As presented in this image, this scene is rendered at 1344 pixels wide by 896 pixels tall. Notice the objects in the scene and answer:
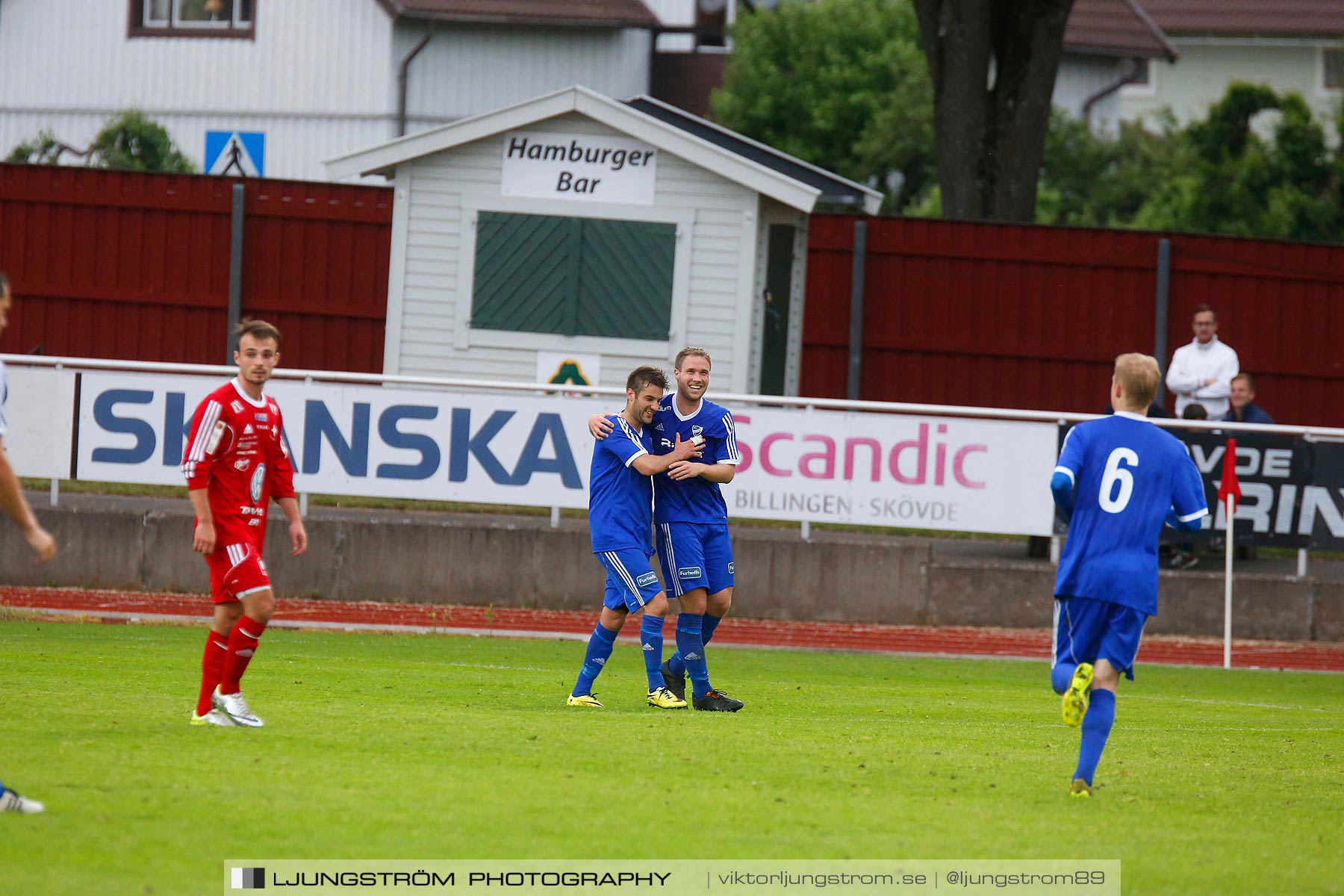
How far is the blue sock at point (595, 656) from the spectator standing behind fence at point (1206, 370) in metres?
9.31

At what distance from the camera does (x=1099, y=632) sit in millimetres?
6922

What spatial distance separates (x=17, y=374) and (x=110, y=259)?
6.00 m

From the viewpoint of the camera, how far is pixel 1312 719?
10.3m

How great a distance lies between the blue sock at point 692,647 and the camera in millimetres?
9234

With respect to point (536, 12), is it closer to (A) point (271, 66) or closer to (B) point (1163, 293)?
(A) point (271, 66)

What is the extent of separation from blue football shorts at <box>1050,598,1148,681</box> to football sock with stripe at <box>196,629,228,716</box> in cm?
394

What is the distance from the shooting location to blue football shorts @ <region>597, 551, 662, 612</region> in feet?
29.3

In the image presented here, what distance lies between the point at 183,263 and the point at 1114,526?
53.2 feet

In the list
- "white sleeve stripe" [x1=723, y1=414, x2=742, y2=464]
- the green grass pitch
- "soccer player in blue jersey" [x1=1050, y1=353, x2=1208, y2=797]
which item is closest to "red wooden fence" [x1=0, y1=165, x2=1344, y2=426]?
the green grass pitch

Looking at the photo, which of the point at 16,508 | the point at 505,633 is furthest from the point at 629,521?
the point at 505,633

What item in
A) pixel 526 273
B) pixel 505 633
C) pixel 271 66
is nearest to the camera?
pixel 505 633

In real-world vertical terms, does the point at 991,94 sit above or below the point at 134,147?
above

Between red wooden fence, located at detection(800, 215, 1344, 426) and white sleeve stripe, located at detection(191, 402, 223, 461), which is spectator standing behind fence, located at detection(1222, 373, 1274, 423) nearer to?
red wooden fence, located at detection(800, 215, 1344, 426)

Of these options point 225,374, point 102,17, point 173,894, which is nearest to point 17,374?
point 225,374
